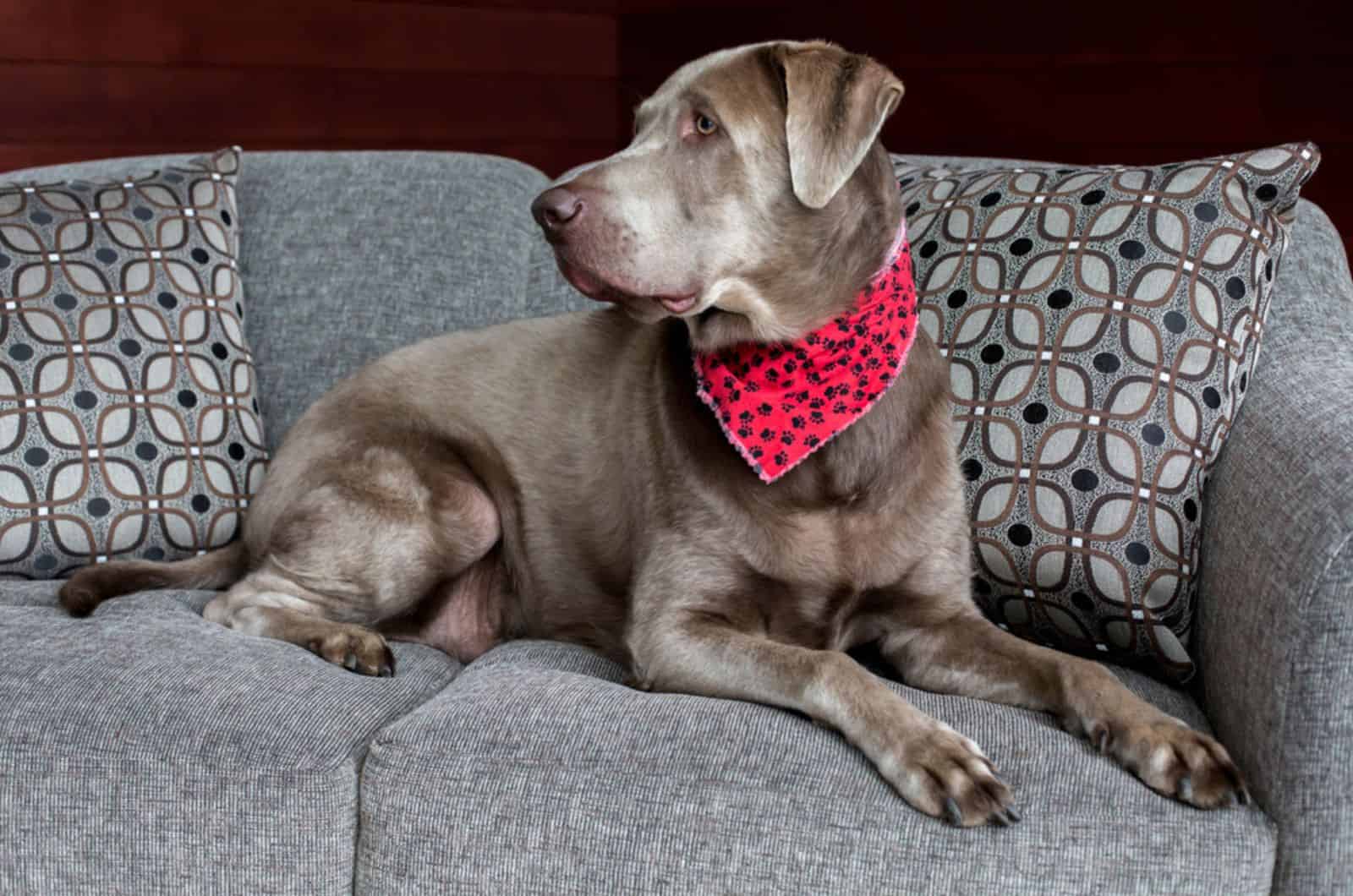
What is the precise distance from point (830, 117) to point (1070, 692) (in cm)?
83

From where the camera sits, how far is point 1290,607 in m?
1.74

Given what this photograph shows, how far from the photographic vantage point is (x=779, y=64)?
200 centimetres

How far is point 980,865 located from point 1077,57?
3.38 metres

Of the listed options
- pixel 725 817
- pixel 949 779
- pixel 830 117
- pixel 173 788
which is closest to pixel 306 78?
pixel 830 117

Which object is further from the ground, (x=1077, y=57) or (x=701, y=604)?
(x=1077, y=57)

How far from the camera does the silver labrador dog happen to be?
74.5 inches

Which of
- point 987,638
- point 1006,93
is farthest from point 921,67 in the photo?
point 987,638

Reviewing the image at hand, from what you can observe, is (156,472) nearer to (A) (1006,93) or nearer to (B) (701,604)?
(B) (701,604)

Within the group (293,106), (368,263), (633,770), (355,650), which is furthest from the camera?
(293,106)

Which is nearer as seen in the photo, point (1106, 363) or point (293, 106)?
point (1106, 363)

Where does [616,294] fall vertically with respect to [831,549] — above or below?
above

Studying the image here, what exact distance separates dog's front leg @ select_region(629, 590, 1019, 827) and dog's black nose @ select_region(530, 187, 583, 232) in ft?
1.99

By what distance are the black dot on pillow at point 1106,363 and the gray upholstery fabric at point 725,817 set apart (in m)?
0.63

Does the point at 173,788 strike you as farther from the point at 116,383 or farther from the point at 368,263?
the point at 368,263
